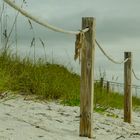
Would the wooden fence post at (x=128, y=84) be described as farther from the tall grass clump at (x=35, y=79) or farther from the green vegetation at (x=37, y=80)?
the tall grass clump at (x=35, y=79)

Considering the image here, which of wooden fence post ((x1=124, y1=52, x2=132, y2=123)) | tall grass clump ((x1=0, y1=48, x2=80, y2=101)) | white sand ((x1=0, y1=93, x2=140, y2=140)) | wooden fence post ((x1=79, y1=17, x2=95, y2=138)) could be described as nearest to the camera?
white sand ((x1=0, y1=93, x2=140, y2=140))

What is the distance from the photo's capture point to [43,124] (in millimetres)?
5594

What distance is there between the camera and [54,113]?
6.68 meters

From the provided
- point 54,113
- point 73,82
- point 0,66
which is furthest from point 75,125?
point 73,82

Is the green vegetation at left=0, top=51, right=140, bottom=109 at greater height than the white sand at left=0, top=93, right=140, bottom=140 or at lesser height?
greater

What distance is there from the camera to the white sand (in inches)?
193

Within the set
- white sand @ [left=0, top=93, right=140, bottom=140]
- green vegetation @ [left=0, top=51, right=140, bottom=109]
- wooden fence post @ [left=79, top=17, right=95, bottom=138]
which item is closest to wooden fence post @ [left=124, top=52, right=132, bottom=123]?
white sand @ [left=0, top=93, right=140, bottom=140]

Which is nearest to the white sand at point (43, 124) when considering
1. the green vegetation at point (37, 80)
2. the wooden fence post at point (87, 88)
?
the wooden fence post at point (87, 88)

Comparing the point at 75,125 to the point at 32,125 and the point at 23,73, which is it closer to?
the point at 32,125

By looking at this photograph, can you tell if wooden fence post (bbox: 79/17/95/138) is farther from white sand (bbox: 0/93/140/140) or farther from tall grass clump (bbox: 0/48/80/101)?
tall grass clump (bbox: 0/48/80/101)

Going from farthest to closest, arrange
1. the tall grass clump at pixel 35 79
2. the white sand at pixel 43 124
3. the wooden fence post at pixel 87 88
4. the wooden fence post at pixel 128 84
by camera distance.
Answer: the wooden fence post at pixel 128 84 → the tall grass clump at pixel 35 79 → the wooden fence post at pixel 87 88 → the white sand at pixel 43 124

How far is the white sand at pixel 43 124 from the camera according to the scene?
16.1 ft

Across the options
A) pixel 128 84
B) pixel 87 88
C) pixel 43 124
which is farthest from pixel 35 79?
pixel 87 88

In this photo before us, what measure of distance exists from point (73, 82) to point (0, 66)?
2.83 m
